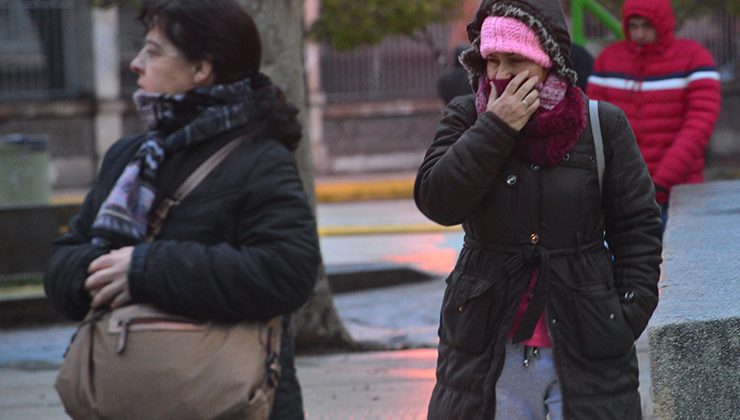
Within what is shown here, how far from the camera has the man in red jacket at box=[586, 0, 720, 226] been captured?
6879 mm

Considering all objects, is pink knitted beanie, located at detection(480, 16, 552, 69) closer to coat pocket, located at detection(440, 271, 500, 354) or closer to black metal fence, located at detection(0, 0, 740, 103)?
coat pocket, located at detection(440, 271, 500, 354)

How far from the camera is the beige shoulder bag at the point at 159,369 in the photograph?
3.15 m

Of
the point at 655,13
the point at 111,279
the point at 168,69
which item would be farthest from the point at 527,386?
the point at 655,13

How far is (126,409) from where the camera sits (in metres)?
3.17

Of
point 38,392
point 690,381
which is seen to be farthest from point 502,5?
point 38,392

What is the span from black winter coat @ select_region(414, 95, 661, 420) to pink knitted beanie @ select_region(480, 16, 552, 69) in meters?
0.19

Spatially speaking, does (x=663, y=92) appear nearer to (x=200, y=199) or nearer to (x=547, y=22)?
(x=547, y=22)

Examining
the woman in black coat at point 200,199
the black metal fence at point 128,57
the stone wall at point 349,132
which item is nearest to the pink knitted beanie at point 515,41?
the woman in black coat at point 200,199

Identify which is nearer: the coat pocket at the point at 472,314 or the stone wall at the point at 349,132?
the coat pocket at the point at 472,314

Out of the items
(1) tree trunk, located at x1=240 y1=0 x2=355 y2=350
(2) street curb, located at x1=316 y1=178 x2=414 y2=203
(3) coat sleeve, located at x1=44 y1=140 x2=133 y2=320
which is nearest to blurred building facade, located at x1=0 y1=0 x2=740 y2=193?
(2) street curb, located at x1=316 y1=178 x2=414 y2=203

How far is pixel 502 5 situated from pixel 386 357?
4.68 metres

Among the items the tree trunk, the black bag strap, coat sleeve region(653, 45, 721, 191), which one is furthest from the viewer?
the tree trunk

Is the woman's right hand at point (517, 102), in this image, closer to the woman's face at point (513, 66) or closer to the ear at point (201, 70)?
the woman's face at point (513, 66)

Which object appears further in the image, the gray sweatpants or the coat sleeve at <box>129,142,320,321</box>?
the gray sweatpants
